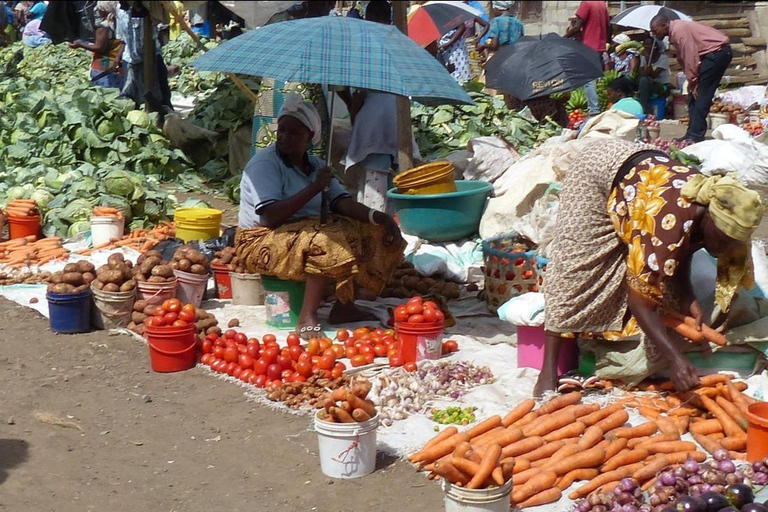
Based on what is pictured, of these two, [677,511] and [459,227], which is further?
[459,227]

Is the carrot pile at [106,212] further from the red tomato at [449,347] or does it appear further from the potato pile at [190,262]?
the red tomato at [449,347]

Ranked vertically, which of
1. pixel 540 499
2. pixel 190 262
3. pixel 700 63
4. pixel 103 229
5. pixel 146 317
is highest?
pixel 700 63

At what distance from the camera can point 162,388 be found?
4891 mm

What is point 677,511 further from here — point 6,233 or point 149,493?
point 6,233

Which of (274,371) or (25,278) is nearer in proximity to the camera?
(274,371)

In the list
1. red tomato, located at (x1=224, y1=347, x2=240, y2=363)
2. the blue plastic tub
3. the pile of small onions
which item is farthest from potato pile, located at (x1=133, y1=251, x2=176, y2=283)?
the blue plastic tub

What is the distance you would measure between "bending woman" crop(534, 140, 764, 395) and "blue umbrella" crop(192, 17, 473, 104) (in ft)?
3.63

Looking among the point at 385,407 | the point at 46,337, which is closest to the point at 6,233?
the point at 46,337

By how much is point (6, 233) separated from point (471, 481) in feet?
20.6

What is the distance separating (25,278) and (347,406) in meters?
3.96

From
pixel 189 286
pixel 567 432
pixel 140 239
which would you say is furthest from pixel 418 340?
pixel 140 239

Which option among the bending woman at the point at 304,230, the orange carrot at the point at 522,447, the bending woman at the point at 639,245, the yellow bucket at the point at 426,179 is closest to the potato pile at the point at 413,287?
the bending woman at the point at 304,230

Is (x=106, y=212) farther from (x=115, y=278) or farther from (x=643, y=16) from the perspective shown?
(x=643, y=16)

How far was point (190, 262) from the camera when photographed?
599cm
